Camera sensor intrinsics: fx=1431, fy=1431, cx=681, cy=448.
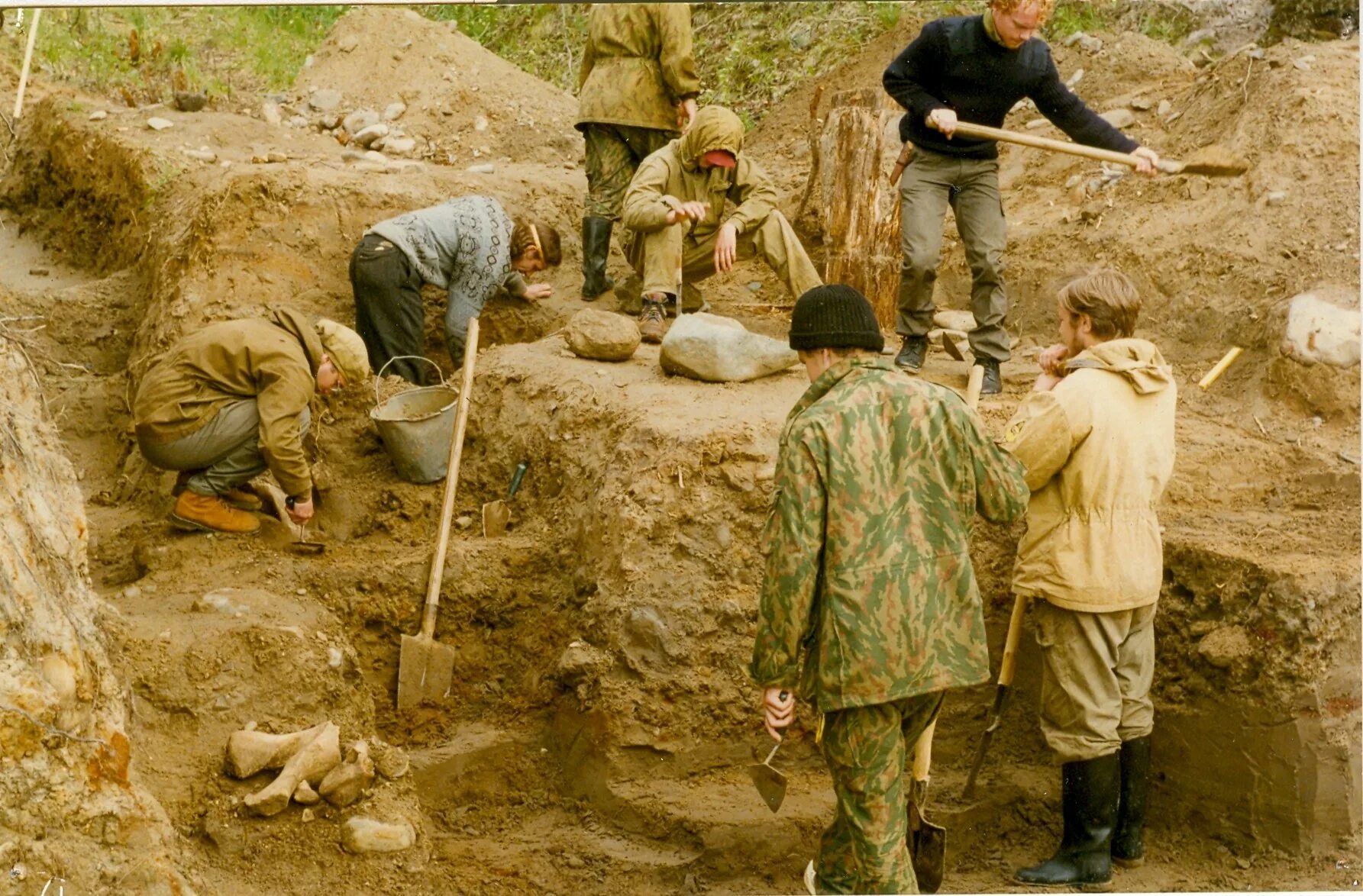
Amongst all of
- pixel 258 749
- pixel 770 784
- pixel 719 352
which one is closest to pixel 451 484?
pixel 719 352

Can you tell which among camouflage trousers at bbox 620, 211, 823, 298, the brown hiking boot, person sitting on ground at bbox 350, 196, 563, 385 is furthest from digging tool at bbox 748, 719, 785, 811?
person sitting on ground at bbox 350, 196, 563, 385

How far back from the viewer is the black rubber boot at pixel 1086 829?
4836 mm

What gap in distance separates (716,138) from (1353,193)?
3.14 m

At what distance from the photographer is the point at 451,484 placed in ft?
21.6

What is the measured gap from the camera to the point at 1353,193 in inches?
276

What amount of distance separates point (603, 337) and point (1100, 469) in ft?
9.67

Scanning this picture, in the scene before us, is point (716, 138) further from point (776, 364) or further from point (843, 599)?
point (843, 599)

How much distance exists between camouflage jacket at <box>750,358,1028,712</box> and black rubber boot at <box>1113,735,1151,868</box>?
1.26 m

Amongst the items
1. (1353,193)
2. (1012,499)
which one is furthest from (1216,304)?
(1012,499)

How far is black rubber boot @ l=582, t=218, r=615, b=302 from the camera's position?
26.9 feet

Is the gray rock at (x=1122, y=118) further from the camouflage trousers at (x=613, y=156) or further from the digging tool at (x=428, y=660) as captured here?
the digging tool at (x=428, y=660)

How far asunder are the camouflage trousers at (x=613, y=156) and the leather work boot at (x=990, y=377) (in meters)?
2.48

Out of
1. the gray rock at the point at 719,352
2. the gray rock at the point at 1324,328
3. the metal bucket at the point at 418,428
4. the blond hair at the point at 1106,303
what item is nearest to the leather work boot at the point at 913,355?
the gray rock at the point at 719,352

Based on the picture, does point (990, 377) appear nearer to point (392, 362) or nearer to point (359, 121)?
point (392, 362)
